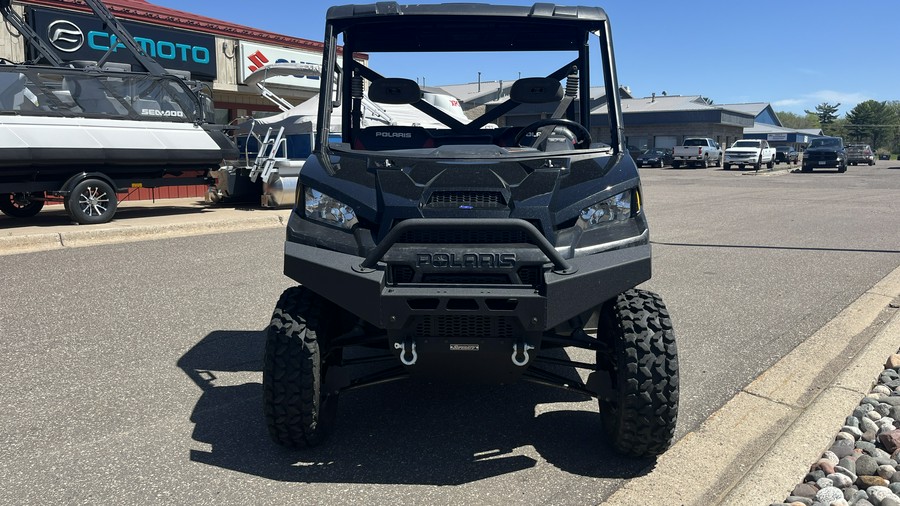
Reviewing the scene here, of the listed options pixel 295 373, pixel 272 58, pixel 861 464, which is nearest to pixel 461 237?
pixel 295 373

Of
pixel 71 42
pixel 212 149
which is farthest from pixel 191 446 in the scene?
pixel 71 42

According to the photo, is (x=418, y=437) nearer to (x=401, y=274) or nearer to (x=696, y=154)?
(x=401, y=274)

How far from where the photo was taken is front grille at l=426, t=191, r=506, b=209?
3188 mm

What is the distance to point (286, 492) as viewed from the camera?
3.11 metres

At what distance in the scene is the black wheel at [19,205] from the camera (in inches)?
476

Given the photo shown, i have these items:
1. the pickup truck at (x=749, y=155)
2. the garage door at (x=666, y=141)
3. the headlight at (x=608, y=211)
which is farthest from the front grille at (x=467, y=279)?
the garage door at (x=666, y=141)

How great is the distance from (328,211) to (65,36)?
55.3 feet

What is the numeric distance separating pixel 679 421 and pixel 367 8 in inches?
110

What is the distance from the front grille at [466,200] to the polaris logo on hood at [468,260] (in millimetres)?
275

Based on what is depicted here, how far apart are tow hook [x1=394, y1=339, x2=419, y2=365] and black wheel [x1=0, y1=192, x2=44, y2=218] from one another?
1106cm

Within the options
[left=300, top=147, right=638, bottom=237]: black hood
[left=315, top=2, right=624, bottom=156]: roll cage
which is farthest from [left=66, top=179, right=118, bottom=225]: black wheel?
[left=300, top=147, right=638, bottom=237]: black hood

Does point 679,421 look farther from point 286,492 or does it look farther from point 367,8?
point 367,8

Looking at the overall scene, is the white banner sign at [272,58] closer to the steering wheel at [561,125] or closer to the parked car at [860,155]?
the steering wheel at [561,125]

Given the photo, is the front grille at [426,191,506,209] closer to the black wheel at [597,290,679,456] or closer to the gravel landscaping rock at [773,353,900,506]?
the black wheel at [597,290,679,456]
